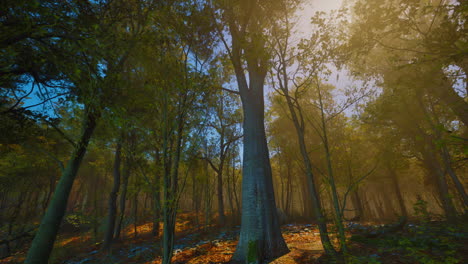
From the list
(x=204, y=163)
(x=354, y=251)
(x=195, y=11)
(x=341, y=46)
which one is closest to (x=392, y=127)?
(x=341, y=46)

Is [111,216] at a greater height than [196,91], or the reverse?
[196,91]

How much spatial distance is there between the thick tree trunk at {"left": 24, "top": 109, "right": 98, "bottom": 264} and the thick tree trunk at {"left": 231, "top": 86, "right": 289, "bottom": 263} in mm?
4741

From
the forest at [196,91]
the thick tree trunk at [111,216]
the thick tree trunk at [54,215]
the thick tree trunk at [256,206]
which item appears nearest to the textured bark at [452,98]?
the forest at [196,91]

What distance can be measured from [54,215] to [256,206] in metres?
6.25

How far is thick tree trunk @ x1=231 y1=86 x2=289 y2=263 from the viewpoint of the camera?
5.23m

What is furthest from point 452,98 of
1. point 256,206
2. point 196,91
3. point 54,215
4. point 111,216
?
point 111,216

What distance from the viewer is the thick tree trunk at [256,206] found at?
206 inches

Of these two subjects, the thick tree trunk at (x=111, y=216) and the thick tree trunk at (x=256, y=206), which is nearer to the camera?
the thick tree trunk at (x=256, y=206)

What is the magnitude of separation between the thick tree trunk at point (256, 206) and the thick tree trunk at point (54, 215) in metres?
4.74

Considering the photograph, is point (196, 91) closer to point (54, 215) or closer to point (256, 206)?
point (256, 206)

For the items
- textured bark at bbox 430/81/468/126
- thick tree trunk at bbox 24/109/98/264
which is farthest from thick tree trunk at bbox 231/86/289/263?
textured bark at bbox 430/81/468/126

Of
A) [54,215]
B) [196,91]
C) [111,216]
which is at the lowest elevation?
[111,216]

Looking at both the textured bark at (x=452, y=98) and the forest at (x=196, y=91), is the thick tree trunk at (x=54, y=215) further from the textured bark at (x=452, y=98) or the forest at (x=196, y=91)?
the textured bark at (x=452, y=98)

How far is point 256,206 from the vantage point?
5.62 meters
